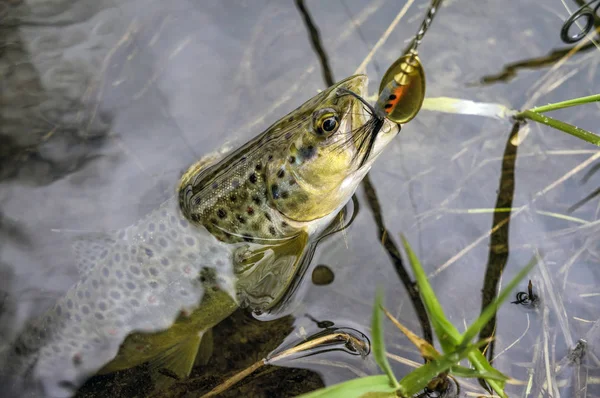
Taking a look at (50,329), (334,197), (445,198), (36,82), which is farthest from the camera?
(36,82)

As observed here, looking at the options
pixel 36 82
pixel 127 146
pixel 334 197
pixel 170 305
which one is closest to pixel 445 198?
pixel 334 197

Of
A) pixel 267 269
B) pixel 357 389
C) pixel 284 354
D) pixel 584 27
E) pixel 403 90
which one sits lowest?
pixel 284 354

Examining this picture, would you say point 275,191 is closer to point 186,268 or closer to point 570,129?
point 186,268

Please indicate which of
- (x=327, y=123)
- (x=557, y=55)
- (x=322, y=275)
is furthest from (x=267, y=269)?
(x=557, y=55)

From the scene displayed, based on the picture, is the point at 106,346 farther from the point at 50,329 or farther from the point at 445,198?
the point at 445,198

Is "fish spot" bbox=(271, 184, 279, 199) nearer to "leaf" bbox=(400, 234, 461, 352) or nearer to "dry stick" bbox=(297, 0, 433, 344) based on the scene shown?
"dry stick" bbox=(297, 0, 433, 344)

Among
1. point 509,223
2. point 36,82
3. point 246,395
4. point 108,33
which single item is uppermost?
point 108,33
